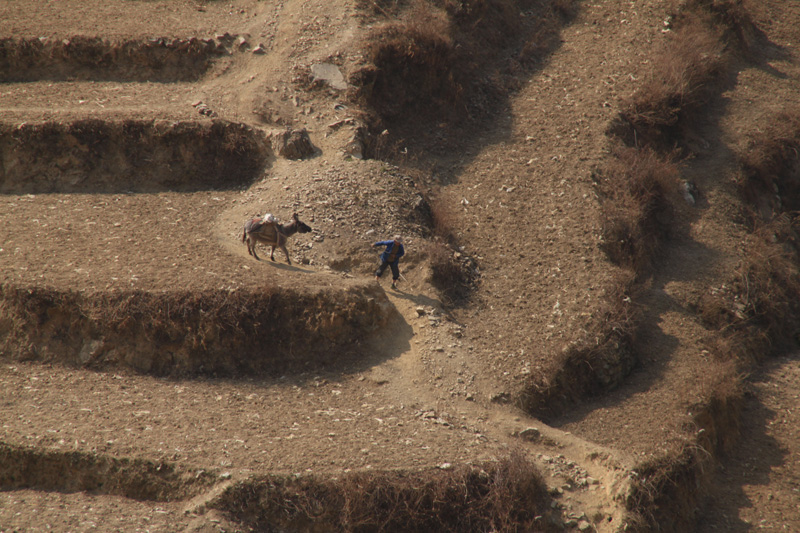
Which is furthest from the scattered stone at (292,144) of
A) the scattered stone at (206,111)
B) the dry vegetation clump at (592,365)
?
the dry vegetation clump at (592,365)

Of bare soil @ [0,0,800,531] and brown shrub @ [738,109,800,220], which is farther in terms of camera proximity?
brown shrub @ [738,109,800,220]

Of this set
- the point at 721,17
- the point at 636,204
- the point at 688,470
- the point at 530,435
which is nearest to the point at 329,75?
the point at 636,204

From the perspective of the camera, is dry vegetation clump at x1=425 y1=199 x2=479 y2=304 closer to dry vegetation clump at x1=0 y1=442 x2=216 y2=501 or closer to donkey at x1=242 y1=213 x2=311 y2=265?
donkey at x1=242 y1=213 x2=311 y2=265

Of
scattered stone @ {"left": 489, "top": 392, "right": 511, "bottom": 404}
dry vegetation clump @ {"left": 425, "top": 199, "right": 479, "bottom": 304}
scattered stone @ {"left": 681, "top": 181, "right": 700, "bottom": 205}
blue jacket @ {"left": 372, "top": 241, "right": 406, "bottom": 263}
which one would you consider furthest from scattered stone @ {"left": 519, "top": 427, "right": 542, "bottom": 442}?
scattered stone @ {"left": 681, "top": 181, "right": 700, "bottom": 205}

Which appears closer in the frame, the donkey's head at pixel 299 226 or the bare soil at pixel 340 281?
the bare soil at pixel 340 281

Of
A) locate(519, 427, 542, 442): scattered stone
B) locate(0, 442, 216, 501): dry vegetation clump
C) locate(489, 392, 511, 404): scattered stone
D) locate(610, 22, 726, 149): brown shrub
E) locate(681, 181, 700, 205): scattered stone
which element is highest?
locate(610, 22, 726, 149): brown shrub

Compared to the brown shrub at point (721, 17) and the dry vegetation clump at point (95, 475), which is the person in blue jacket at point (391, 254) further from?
the brown shrub at point (721, 17)

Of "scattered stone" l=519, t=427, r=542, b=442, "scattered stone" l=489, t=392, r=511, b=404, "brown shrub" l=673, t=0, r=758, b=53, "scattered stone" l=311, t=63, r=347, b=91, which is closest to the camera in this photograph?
"scattered stone" l=519, t=427, r=542, b=442

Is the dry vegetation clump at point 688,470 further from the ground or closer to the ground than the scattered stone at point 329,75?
closer to the ground
